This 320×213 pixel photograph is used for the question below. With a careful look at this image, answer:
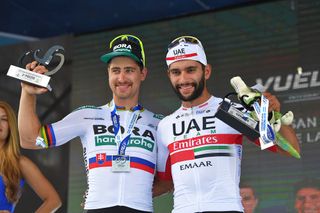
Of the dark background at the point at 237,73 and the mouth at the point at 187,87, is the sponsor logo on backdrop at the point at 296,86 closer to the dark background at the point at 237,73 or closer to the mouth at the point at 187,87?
the dark background at the point at 237,73

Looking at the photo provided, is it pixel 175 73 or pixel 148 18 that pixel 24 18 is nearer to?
pixel 148 18

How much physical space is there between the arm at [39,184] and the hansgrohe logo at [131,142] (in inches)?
31.4

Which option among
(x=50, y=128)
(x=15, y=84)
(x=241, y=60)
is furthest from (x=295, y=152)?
(x=15, y=84)

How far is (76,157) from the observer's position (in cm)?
693

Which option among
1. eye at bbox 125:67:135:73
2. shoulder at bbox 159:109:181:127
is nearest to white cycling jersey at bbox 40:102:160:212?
shoulder at bbox 159:109:181:127

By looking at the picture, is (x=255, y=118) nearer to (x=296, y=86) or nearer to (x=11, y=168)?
(x=11, y=168)

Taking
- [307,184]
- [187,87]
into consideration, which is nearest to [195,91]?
[187,87]

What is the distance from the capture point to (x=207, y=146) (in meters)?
3.38

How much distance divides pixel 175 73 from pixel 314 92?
2.72 meters

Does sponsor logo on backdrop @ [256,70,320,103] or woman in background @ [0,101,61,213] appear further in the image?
sponsor logo on backdrop @ [256,70,320,103]

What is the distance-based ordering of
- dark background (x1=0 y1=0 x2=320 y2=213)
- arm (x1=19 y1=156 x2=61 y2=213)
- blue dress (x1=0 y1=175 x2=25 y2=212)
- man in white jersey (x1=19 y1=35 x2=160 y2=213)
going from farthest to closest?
dark background (x1=0 y1=0 x2=320 y2=213) < arm (x1=19 y1=156 x2=61 y2=213) < blue dress (x1=0 y1=175 x2=25 y2=212) < man in white jersey (x1=19 y1=35 x2=160 y2=213)

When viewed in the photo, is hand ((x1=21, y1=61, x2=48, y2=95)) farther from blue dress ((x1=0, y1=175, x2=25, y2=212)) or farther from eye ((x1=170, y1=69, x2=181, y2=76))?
blue dress ((x1=0, y1=175, x2=25, y2=212))

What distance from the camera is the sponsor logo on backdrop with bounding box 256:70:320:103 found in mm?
5918

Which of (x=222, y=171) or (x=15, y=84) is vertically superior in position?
(x=15, y=84)
